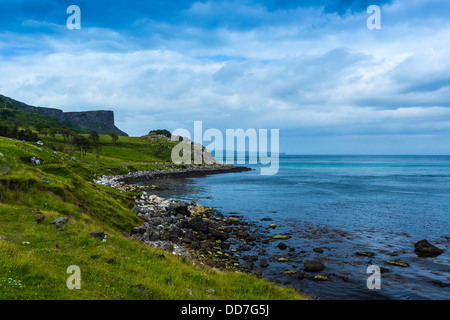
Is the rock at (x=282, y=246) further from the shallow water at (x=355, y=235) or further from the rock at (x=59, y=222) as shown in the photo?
the rock at (x=59, y=222)

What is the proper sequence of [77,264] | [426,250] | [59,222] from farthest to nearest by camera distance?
1. [426,250]
2. [59,222]
3. [77,264]

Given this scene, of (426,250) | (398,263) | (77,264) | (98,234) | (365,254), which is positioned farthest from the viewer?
(426,250)

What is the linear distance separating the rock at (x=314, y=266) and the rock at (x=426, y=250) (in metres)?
12.7

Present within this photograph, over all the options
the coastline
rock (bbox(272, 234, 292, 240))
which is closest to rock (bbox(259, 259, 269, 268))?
the coastline

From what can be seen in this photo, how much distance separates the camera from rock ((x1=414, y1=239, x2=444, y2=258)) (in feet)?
97.2

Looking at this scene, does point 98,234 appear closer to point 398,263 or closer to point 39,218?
point 39,218

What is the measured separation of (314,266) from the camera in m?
25.3

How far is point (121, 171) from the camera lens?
10594 centimetres

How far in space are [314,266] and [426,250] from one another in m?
15.1

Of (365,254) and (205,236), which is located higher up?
(205,236)

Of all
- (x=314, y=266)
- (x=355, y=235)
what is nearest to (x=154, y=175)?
(x=355, y=235)

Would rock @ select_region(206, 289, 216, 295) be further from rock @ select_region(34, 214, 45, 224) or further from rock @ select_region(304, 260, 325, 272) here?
rock @ select_region(34, 214, 45, 224)
